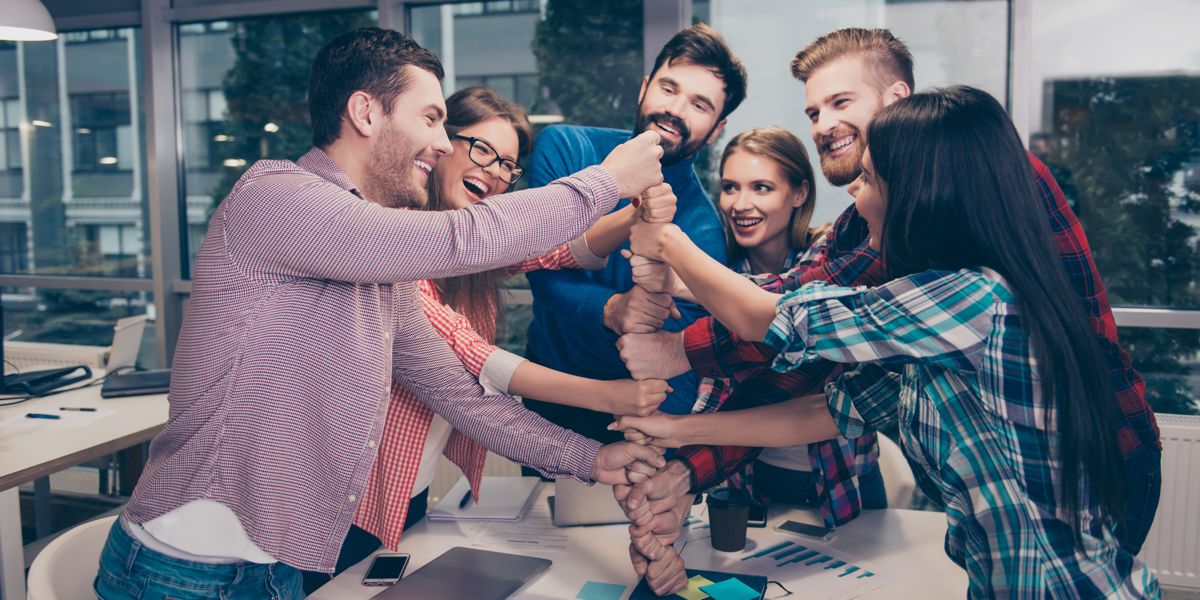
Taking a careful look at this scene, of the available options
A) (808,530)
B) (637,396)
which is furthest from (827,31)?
(808,530)

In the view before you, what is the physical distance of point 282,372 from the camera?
115 cm

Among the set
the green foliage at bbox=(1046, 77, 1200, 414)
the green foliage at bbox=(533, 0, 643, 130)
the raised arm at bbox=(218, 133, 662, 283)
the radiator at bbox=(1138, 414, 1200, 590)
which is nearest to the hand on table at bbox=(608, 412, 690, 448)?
the raised arm at bbox=(218, 133, 662, 283)

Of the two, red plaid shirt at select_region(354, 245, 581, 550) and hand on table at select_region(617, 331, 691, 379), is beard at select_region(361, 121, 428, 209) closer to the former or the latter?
red plaid shirt at select_region(354, 245, 581, 550)

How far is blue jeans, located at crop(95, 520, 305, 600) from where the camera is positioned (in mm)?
1147

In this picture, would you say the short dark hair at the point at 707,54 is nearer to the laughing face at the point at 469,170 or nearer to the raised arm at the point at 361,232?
the laughing face at the point at 469,170

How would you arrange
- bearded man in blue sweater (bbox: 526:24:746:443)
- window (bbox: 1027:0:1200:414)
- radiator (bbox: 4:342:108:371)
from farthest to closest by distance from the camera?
radiator (bbox: 4:342:108:371)
window (bbox: 1027:0:1200:414)
bearded man in blue sweater (bbox: 526:24:746:443)

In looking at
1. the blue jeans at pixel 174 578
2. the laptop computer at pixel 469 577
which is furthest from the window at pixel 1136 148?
the blue jeans at pixel 174 578

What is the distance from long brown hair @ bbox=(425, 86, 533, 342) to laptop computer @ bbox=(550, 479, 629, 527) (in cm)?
60

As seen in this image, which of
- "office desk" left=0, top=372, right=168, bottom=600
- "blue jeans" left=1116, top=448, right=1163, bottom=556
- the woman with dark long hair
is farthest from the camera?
"office desk" left=0, top=372, right=168, bottom=600

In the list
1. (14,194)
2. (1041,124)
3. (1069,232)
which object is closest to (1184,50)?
(1041,124)

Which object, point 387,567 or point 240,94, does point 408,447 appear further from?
point 240,94

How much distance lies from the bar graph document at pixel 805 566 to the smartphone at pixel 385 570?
60 centimetres

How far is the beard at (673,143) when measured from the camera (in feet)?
6.36

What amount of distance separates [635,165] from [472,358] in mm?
640
